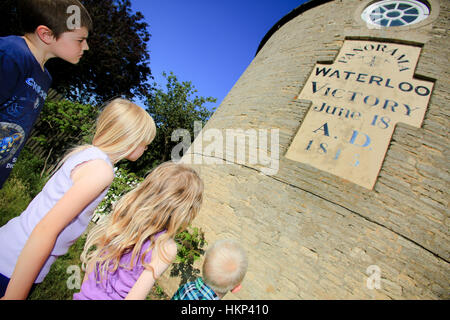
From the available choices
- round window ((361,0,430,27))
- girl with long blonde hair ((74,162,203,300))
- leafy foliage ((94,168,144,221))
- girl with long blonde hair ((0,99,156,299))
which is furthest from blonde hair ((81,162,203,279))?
round window ((361,0,430,27))

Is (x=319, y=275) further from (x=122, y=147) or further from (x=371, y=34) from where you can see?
(x=371, y=34)

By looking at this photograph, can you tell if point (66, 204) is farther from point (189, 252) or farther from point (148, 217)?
point (189, 252)

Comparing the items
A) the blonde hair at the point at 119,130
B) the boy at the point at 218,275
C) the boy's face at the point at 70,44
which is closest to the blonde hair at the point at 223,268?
the boy at the point at 218,275

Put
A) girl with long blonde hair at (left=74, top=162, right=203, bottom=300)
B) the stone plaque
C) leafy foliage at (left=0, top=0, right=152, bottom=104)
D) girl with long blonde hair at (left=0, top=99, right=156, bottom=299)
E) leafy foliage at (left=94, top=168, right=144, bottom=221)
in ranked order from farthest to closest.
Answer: leafy foliage at (left=0, top=0, right=152, bottom=104), leafy foliage at (left=94, top=168, right=144, bottom=221), the stone plaque, girl with long blonde hair at (left=74, top=162, right=203, bottom=300), girl with long blonde hair at (left=0, top=99, right=156, bottom=299)

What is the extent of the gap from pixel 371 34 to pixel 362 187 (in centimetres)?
335

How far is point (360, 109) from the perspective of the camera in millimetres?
3311

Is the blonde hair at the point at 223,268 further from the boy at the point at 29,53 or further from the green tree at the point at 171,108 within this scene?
the green tree at the point at 171,108

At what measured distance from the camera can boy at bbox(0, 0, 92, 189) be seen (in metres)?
1.25

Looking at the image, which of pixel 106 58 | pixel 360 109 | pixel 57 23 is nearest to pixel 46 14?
pixel 57 23

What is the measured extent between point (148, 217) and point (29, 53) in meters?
1.42

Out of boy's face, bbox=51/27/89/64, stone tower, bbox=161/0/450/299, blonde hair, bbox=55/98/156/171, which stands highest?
stone tower, bbox=161/0/450/299

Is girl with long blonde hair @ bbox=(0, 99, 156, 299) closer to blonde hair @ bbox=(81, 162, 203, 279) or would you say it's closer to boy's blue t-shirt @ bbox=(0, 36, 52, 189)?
blonde hair @ bbox=(81, 162, 203, 279)

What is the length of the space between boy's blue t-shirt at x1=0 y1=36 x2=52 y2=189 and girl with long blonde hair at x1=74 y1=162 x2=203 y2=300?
93cm
